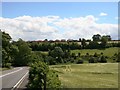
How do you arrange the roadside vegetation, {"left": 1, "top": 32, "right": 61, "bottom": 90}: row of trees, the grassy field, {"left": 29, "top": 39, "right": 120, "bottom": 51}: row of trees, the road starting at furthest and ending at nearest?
{"left": 29, "top": 39, "right": 120, "bottom": 51}: row of trees → the roadside vegetation → the grassy field → the road → {"left": 1, "top": 32, "right": 61, "bottom": 90}: row of trees

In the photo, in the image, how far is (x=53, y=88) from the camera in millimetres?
21375

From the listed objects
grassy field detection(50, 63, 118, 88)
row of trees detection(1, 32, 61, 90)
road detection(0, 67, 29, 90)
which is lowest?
grassy field detection(50, 63, 118, 88)

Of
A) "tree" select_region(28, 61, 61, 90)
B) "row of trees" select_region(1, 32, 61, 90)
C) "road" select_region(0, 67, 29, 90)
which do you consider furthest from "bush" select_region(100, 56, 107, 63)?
"tree" select_region(28, 61, 61, 90)

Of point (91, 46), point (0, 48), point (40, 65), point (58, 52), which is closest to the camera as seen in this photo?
point (40, 65)

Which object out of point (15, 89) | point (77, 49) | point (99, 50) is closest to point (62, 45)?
point (77, 49)

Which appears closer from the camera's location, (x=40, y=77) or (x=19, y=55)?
(x=40, y=77)

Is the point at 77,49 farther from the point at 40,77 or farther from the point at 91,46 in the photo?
the point at 40,77

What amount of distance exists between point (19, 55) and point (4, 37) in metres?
43.5

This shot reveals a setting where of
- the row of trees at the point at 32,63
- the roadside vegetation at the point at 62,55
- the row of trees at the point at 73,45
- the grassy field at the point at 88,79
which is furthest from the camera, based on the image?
the row of trees at the point at 73,45

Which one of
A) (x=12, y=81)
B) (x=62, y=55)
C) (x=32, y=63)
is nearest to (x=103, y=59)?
(x=62, y=55)

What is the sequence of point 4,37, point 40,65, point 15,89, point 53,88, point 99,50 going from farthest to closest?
point 99,50
point 4,37
point 15,89
point 40,65
point 53,88

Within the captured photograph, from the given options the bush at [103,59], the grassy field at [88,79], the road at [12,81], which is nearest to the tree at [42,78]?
the road at [12,81]

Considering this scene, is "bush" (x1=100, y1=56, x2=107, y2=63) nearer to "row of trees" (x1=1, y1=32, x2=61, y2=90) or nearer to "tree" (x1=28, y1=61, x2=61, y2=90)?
"row of trees" (x1=1, y1=32, x2=61, y2=90)

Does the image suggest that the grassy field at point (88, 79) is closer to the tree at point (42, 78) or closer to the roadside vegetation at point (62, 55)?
the roadside vegetation at point (62, 55)
